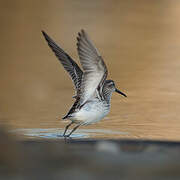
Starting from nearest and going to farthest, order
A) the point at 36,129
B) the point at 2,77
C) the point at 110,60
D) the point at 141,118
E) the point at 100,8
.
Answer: the point at 36,129
the point at 141,118
the point at 2,77
the point at 110,60
the point at 100,8

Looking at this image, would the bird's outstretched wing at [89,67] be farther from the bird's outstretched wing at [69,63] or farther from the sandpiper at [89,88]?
the bird's outstretched wing at [69,63]

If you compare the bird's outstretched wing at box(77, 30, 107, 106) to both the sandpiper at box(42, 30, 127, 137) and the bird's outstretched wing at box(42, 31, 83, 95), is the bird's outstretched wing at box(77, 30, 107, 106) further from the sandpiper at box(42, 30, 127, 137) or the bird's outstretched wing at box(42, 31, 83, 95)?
the bird's outstretched wing at box(42, 31, 83, 95)

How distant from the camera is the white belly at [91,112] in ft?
24.2

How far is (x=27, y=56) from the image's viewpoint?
14461mm

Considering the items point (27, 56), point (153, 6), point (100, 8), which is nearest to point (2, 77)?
point (27, 56)

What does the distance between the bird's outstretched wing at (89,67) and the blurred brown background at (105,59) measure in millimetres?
879

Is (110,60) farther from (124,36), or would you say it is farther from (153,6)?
(153,6)

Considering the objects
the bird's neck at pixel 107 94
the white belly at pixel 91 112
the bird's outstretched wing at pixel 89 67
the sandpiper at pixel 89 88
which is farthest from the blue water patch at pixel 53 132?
the bird's outstretched wing at pixel 89 67

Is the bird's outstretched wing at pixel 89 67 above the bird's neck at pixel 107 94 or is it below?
above

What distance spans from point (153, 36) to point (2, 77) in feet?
22.9

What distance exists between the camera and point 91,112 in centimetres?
738

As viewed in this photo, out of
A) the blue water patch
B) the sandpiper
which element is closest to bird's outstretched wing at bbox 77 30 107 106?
the sandpiper

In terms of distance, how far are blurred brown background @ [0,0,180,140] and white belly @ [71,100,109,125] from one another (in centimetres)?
58

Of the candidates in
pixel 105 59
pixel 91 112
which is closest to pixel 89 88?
pixel 91 112
